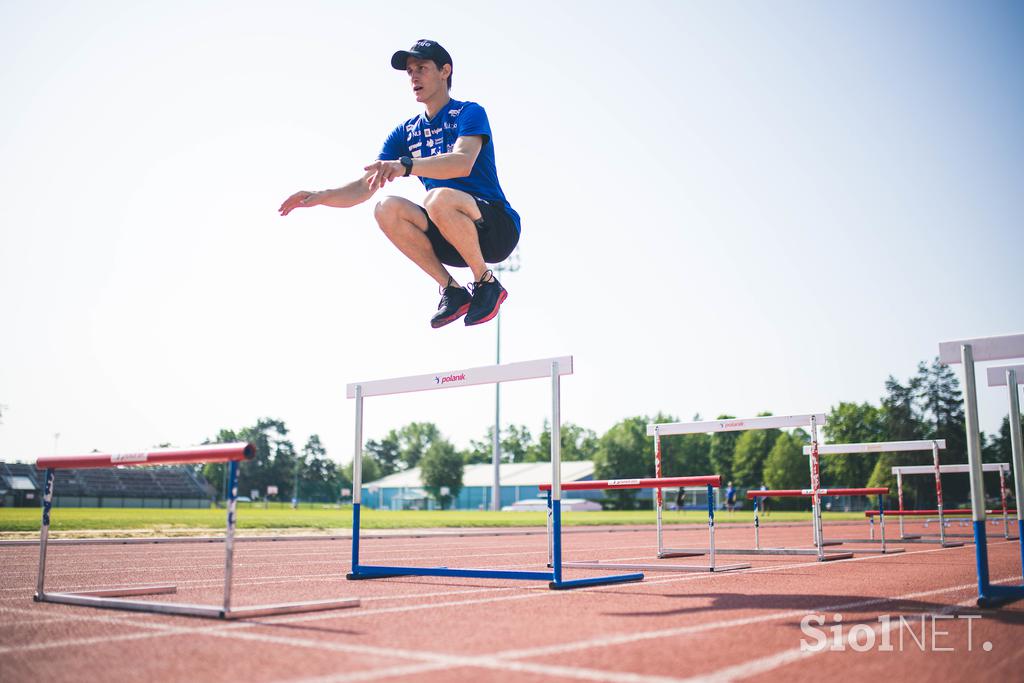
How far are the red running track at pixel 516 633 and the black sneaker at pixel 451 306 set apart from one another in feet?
7.34

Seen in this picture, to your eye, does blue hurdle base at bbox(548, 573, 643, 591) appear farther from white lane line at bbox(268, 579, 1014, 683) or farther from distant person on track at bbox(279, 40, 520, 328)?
white lane line at bbox(268, 579, 1014, 683)

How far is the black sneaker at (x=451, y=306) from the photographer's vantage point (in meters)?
6.45

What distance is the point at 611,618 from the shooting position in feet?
17.1

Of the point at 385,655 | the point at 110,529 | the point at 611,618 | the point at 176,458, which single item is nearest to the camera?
the point at 385,655

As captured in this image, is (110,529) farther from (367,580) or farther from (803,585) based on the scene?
(803,585)

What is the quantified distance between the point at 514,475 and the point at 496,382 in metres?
93.3

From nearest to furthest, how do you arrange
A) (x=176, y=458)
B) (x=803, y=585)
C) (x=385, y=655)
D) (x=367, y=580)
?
(x=385, y=655)
(x=176, y=458)
(x=803, y=585)
(x=367, y=580)

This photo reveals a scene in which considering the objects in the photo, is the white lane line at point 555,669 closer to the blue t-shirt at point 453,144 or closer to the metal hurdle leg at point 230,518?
the metal hurdle leg at point 230,518

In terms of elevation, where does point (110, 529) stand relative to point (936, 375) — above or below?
below

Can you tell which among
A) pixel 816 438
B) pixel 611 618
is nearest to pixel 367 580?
pixel 611 618

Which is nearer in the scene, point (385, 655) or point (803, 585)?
point (385, 655)

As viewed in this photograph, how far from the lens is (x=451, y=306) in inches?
254

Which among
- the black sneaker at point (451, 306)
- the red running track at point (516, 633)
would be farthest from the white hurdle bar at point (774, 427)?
the black sneaker at point (451, 306)

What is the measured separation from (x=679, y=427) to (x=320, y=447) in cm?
15265
